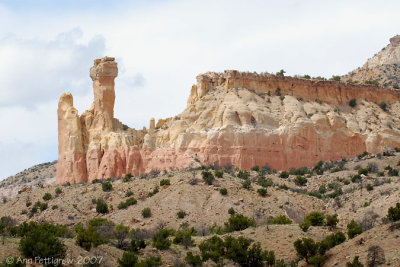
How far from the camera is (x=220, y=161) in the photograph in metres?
73.0

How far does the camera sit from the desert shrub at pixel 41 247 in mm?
36531

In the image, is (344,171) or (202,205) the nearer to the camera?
(202,205)

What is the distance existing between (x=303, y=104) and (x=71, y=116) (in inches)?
887

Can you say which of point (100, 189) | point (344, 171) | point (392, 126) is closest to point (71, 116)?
point (100, 189)

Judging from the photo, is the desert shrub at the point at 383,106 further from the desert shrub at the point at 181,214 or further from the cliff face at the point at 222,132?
the desert shrub at the point at 181,214

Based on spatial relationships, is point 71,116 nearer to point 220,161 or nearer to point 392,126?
point 220,161

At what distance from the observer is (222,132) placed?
73.8 m

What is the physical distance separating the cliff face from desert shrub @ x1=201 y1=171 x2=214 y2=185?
7.88 meters

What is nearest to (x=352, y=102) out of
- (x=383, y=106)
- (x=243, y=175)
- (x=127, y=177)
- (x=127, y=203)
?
(x=383, y=106)

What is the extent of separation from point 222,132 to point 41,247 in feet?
127

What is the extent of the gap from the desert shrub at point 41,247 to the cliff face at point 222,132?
115ft

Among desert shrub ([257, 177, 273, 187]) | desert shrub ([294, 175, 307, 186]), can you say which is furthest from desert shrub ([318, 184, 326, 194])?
desert shrub ([257, 177, 273, 187])

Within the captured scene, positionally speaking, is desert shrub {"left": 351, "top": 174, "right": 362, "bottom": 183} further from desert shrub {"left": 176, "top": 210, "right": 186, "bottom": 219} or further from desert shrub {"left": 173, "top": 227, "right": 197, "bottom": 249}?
desert shrub {"left": 173, "top": 227, "right": 197, "bottom": 249}

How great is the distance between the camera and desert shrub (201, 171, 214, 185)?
62.9 m
